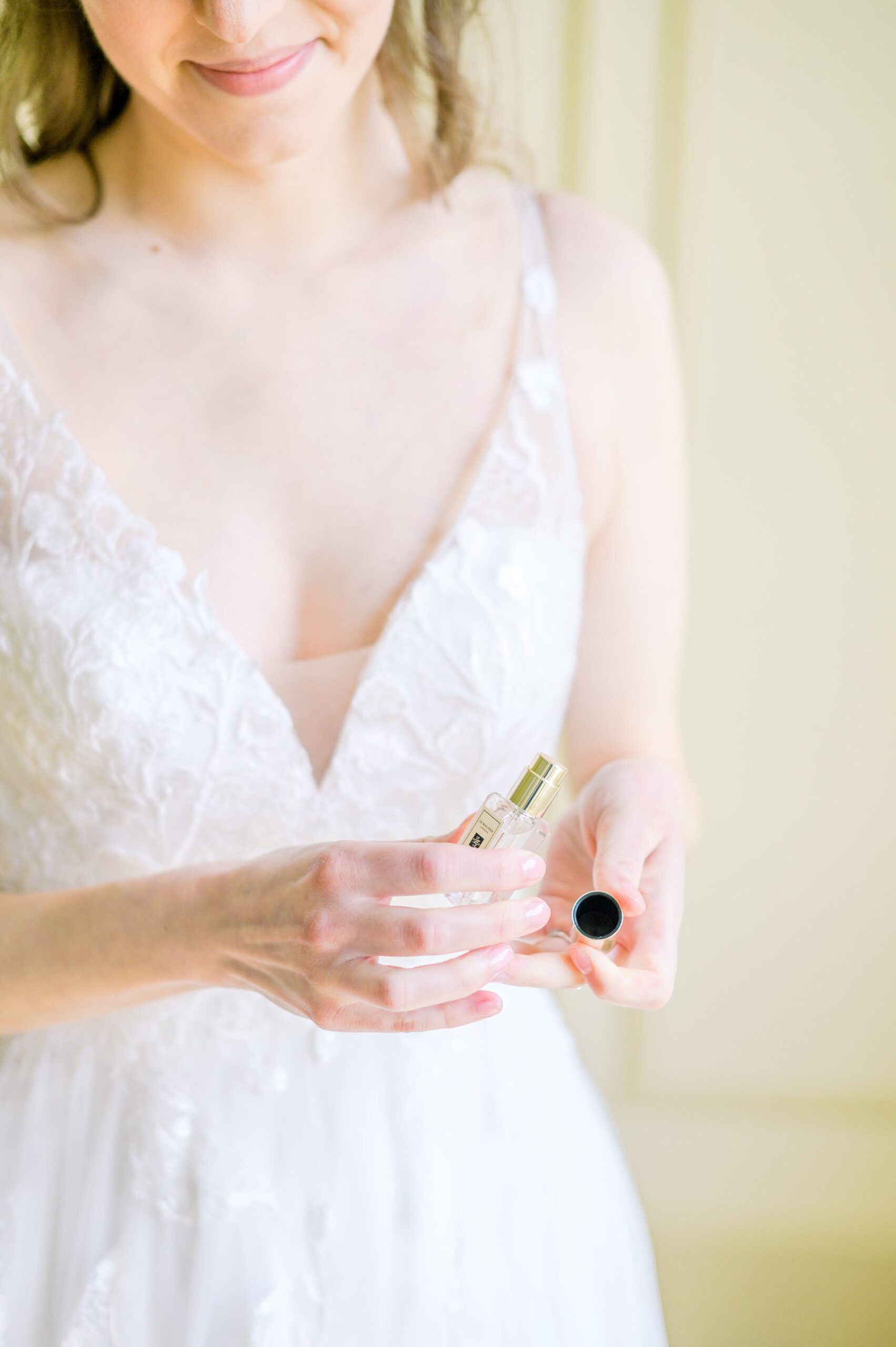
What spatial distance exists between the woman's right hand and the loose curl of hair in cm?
62

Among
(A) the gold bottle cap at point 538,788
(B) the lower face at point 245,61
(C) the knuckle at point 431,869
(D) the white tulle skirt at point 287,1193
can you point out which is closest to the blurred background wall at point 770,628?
(B) the lower face at point 245,61

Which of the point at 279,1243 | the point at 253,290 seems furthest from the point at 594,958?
the point at 253,290

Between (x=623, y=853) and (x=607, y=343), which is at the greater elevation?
(x=607, y=343)

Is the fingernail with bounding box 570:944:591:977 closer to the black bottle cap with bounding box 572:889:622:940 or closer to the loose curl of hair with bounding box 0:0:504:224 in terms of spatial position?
the black bottle cap with bounding box 572:889:622:940

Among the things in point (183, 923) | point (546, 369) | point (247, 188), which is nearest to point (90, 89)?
point (247, 188)

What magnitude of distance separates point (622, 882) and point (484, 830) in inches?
3.9

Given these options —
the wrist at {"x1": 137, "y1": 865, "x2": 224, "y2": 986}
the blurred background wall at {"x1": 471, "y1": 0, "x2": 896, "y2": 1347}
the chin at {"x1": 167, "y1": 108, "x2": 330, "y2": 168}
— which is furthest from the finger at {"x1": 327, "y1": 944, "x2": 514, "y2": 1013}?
the blurred background wall at {"x1": 471, "y1": 0, "x2": 896, "y2": 1347}

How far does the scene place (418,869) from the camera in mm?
630

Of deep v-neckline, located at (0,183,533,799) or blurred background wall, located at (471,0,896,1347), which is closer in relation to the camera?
deep v-neckline, located at (0,183,533,799)

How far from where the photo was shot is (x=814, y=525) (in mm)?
1566

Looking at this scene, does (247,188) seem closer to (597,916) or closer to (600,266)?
(600,266)

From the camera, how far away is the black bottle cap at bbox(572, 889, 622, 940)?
72 cm

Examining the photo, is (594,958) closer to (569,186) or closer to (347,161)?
(347,161)

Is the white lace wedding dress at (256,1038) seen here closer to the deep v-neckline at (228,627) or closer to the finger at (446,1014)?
the deep v-neckline at (228,627)
